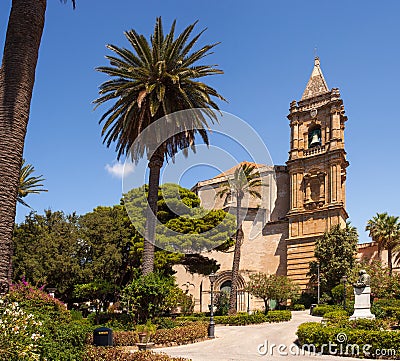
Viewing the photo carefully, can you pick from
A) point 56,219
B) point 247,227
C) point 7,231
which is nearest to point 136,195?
point 56,219

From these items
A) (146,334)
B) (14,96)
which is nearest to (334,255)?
(146,334)

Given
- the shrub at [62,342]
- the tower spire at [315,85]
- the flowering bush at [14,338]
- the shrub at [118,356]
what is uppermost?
the tower spire at [315,85]

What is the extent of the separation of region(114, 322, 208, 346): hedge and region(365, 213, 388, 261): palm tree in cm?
3116

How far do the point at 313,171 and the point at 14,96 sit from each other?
4286cm

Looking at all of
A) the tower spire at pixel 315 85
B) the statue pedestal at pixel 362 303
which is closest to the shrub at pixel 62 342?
the statue pedestal at pixel 362 303

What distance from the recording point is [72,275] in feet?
125

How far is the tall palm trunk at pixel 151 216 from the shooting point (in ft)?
80.8

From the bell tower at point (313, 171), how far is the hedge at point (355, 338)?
28.1 meters

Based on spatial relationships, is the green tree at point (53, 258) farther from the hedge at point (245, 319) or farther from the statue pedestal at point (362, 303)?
the statue pedestal at point (362, 303)

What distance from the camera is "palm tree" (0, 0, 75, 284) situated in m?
10.3

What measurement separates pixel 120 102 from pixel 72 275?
18.3 meters

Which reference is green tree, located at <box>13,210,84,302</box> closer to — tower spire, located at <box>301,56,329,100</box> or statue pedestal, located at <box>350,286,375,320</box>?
statue pedestal, located at <box>350,286,375,320</box>

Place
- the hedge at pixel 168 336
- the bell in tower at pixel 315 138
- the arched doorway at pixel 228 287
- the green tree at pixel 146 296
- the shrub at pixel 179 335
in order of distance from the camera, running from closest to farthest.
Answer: the hedge at pixel 168 336, the shrub at pixel 179 335, the green tree at pixel 146 296, the arched doorway at pixel 228 287, the bell in tower at pixel 315 138

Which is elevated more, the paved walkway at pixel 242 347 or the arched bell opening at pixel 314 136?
the arched bell opening at pixel 314 136
